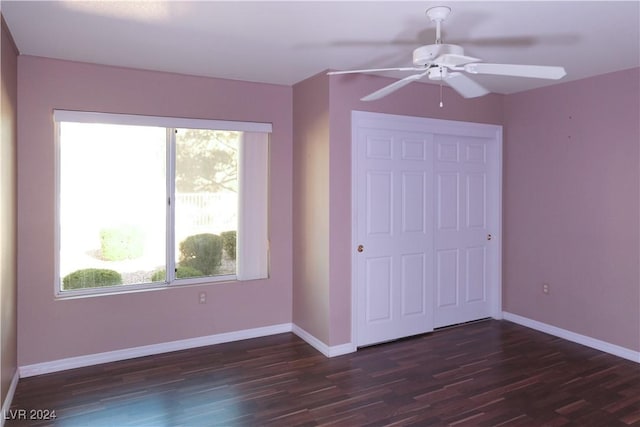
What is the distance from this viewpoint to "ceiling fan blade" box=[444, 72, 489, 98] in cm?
241

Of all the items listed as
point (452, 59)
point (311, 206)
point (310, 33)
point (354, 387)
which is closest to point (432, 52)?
point (452, 59)

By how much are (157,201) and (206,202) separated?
0.43 meters

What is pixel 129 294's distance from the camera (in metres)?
3.81

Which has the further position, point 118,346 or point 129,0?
point 118,346

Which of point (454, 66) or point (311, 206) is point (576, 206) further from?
point (454, 66)

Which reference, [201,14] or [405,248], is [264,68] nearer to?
[201,14]

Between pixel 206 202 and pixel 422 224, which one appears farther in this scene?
pixel 422 224

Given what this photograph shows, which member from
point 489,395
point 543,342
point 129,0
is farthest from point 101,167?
point 543,342

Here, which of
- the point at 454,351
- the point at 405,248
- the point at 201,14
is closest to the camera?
the point at 201,14

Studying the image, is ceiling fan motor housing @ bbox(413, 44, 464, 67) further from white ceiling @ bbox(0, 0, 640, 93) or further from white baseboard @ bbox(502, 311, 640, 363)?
white baseboard @ bbox(502, 311, 640, 363)

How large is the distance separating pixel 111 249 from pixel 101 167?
70 centimetres

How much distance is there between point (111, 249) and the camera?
12.5 ft
